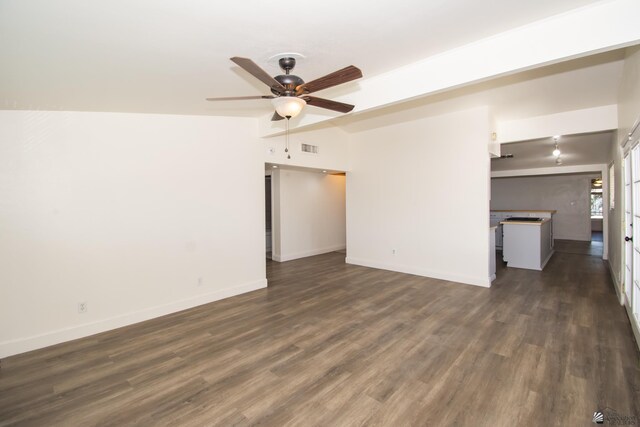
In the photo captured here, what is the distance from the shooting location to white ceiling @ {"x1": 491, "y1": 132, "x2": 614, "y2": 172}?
6016mm

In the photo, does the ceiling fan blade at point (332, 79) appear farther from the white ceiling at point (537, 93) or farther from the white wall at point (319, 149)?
the white wall at point (319, 149)

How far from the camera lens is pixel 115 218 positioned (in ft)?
11.6

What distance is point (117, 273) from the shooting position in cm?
357

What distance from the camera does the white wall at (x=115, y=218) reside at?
9.82 feet

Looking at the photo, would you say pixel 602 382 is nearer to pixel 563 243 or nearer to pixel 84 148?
pixel 84 148

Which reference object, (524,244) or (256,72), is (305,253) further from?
(256,72)

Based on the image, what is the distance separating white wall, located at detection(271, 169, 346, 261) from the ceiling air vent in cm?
153

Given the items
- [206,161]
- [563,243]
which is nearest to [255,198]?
[206,161]

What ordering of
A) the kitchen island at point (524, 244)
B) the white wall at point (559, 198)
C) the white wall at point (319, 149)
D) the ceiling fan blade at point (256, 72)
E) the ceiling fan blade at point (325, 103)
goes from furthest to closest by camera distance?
Answer: the white wall at point (559, 198) < the kitchen island at point (524, 244) < the white wall at point (319, 149) < the ceiling fan blade at point (325, 103) < the ceiling fan blade at point (256, 72)

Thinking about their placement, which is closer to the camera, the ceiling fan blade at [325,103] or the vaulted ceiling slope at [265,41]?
the vaulted ceiling slope at [265,41]

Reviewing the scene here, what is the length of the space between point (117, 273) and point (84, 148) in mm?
1491

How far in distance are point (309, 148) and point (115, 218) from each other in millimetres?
3496

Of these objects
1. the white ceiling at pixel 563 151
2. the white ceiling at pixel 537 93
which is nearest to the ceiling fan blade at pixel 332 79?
the white ceiling at pixel 537 93

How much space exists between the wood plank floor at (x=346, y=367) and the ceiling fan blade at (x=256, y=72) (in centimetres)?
239
